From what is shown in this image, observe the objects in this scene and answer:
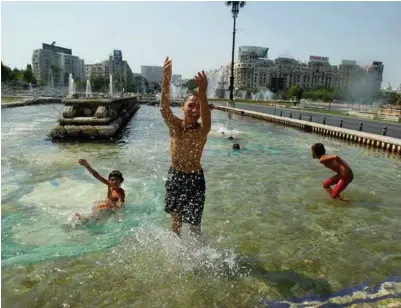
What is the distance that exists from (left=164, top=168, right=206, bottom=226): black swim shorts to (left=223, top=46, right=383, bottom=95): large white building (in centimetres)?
17521

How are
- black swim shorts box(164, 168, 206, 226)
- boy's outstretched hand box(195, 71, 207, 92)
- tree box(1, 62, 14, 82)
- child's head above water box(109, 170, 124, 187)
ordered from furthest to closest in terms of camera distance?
1. tree box(1, 62, 14, 82)
2. child's head above water box(109, 170, 124, 187)
3. black swim shorts box(164, 168, 206, 226)
4. boy's outstretched hand box(195, 71, 207, 92)

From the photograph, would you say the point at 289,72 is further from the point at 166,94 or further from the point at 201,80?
the point at 201,80

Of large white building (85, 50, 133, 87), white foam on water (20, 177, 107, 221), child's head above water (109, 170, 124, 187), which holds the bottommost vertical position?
white foam on water (20, 177, 107, 221)

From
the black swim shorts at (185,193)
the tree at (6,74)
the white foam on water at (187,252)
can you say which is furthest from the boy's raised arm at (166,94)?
the tree at (6,74)

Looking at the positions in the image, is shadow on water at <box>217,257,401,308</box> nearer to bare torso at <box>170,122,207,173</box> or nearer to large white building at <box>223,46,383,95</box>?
bare torso at <box>170,122,207,173</box>

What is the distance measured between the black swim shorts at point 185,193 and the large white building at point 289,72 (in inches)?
6898

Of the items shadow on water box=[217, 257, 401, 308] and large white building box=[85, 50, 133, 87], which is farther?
large white building box=[85, 50, 133, 87]

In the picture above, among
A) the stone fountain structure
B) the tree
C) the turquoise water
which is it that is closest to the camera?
the turquoise water

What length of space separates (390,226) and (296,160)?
7.86m

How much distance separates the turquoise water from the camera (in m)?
4.61

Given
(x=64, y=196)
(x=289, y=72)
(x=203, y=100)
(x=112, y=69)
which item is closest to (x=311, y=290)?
(x=203, y=100)

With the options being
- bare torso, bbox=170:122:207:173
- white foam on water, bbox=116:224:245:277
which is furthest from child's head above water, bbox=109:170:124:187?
bare torso, bbox=170:122:207:173

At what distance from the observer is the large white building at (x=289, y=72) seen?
181 metres

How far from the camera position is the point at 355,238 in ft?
21.8
